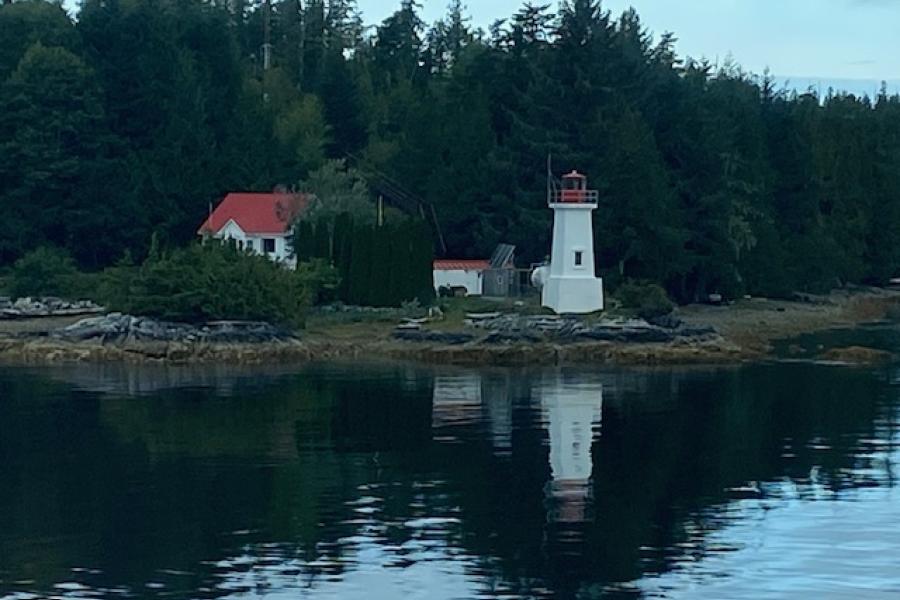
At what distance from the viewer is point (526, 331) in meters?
44.3

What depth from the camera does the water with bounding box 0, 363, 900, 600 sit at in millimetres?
18312

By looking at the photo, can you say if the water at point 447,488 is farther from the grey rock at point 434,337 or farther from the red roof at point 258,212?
the red roof at point 258,212

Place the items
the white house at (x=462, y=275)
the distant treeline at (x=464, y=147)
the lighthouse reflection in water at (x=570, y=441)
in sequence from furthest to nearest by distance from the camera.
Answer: the distant treeline at (x=464, y=147) < the white house at (x=462, y=275) < the lighthouse reflection in water at (x=570, y=441)

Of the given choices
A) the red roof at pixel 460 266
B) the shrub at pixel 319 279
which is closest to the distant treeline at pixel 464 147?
the red roof at pixel 460 266

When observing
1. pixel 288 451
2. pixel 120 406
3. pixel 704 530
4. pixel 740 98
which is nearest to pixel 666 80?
pixel 740 98

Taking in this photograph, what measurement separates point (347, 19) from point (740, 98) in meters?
34.3

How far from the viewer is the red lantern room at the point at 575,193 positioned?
5003 centimetres

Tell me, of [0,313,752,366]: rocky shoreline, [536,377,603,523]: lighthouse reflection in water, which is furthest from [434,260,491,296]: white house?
[536,377,603,523]: lighthouse reflection in water

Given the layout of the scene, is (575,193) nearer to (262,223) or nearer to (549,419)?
(262,223)

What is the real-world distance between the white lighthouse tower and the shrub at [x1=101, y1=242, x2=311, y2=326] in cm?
828

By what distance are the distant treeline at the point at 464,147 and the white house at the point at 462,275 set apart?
104 inches

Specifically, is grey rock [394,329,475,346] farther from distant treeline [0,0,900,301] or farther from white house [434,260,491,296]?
distant treeline [0,0,900,301]

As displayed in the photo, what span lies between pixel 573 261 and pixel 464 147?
12.0 m

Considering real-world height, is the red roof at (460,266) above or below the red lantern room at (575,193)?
below
